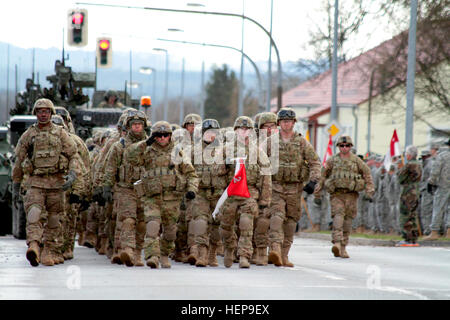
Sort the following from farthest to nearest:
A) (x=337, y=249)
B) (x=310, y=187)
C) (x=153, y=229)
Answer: (x=337, y=249)
(x=310, y=187)
(x=153, y=229)

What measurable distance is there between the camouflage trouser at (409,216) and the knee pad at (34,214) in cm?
919

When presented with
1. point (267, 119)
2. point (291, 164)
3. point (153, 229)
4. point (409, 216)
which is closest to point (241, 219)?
point (153, 229)

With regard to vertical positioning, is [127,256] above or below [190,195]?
below

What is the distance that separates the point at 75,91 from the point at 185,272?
13.5 m

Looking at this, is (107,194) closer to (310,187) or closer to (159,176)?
(159,176)

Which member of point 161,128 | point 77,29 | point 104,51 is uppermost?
point 77,29

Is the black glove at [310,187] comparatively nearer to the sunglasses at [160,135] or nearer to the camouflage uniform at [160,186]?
the camouflage uniform at [160,186]

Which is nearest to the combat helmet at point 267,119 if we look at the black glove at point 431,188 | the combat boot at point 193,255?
the combat boot at point 193,255

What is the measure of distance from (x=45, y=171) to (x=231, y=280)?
3484 mm

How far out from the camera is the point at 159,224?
46.7ft

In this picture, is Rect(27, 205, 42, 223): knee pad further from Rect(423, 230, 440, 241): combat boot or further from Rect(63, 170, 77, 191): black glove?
Rect(423, 230, 440, 241): combat boot

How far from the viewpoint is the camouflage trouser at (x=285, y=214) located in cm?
1531

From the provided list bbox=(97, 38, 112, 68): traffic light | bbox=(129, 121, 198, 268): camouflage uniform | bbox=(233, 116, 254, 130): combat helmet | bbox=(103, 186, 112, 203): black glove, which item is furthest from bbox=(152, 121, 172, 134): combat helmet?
bbox=(97, 38, 112, 68): traffic light
